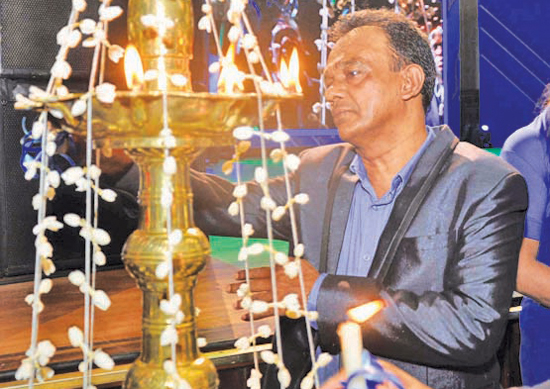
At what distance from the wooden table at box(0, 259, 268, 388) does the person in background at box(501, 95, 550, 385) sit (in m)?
0.80

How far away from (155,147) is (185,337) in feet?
0.64

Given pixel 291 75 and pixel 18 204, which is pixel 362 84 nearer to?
pixel 291 75

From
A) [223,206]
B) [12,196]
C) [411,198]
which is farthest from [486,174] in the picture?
[12,196]

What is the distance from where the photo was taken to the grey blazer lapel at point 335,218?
1.51m

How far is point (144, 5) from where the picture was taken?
65 centimetres

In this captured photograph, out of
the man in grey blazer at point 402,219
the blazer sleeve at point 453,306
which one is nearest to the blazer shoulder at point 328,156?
the man in grey blazer at point 402,219

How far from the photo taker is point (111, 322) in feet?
8.04

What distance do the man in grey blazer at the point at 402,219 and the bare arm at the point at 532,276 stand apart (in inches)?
11.4

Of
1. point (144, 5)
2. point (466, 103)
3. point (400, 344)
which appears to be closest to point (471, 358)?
point (400, 344)

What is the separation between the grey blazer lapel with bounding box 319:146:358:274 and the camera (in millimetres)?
1512

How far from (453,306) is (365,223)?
310mm

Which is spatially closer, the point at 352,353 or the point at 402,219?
the point at 352,353

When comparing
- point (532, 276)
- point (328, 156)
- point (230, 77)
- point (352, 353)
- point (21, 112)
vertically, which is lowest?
point (532, 276)

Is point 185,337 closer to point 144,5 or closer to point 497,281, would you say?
point 144,5
